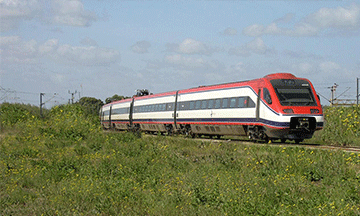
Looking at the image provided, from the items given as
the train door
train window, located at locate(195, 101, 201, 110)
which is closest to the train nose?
the train door

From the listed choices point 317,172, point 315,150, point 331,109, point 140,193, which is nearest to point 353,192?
point 317,172

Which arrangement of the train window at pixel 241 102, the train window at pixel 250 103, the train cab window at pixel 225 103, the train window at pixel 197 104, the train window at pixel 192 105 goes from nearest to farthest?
the train window at pixel 250 103 < the train window at pixel 241 102 < the train cab window at pixel 225 103 < the train window at pixel 197 104 < the train window at pixel 192 105

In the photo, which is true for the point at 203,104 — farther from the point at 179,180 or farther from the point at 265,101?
the point at 179,180

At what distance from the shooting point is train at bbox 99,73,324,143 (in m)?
19.4

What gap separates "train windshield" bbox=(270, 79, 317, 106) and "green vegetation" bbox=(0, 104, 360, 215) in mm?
3577

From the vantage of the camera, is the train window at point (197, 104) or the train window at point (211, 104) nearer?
the train window at point (211, 104)

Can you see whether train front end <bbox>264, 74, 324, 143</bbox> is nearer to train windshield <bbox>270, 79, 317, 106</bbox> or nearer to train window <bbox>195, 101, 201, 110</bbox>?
train windshield <bbox>270, 79, 317, 106</bbox>

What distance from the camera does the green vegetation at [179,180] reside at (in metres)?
11.0

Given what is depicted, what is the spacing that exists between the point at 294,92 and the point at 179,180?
8.86m

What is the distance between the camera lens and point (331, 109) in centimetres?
2183

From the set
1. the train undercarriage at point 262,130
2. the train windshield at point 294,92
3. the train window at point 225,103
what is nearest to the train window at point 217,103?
the train window at point 225,103

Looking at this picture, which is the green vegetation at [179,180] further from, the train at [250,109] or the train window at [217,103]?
the train window at [217,103]

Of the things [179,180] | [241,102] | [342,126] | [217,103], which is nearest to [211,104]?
[217,103]

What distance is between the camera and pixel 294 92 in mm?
20188
